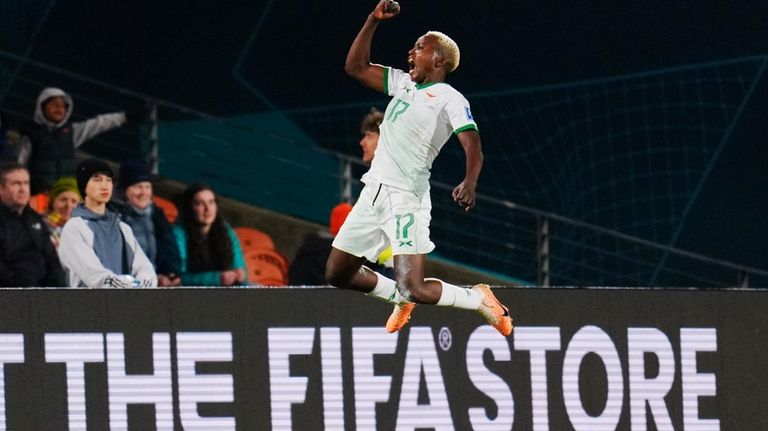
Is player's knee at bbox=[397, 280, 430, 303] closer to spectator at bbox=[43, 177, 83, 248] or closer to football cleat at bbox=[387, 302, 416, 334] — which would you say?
football cleat at bbox=[387, 302, 416, 334]

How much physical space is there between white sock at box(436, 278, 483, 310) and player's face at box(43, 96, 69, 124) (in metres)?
4.42

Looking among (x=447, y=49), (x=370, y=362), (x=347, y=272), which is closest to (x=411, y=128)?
(x=447, y=49)

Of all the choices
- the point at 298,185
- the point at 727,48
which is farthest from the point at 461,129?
the point at 727,48

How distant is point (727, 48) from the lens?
16609 millimetres

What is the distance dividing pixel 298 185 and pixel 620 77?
3051mm

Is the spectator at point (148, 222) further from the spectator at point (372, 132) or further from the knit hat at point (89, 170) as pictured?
the spectator at point (372, 132)

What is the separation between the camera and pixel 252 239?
14.9 m

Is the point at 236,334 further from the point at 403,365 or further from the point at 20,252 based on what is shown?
the point at 20,252

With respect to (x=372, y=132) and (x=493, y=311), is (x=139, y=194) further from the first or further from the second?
(x=493, y=311)

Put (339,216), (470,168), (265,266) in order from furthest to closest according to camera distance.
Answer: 1. (265,266)
2. (339,216)
3. (470,168)

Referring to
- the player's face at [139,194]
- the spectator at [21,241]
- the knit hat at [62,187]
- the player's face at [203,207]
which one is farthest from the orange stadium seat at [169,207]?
the spectator at [21,241]

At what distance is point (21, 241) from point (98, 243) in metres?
0.69

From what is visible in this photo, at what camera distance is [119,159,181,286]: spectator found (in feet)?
40.7

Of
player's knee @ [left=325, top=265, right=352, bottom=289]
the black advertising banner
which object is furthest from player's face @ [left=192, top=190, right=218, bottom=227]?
player's knee @ [left=325, top=265, right=352, bottom=289]
